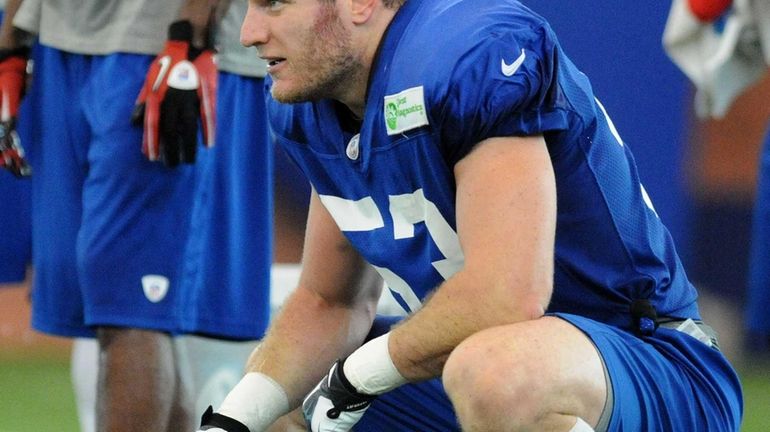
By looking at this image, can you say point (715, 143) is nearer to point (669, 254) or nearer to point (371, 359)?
point (669, 254)

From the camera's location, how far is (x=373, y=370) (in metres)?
2.31

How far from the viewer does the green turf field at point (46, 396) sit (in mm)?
4355

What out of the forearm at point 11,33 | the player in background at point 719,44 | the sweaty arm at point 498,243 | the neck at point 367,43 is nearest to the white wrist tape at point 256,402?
the sweaty arm at point 498,243

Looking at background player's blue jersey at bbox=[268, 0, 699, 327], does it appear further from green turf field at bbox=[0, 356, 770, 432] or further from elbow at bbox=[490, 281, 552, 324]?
green turf field at bbox=[0, 356, 770, 432]

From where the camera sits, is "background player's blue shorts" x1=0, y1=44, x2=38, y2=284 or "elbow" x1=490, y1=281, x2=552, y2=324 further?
"background player's blue shorts" x1=0, y1=44, x2=38, y2=284

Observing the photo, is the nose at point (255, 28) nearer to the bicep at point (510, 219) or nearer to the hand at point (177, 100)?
the bicep at point (510, 219)

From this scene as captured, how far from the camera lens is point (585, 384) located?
7.24ft

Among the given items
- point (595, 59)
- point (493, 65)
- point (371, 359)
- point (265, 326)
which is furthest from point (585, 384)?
point (595, 59)

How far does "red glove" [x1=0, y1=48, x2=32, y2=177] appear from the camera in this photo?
3217 mm

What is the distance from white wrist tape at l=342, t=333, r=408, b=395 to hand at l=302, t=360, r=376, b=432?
0.06ft

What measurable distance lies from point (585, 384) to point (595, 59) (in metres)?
2.87

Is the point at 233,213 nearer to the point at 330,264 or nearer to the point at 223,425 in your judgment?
the point at 330,264

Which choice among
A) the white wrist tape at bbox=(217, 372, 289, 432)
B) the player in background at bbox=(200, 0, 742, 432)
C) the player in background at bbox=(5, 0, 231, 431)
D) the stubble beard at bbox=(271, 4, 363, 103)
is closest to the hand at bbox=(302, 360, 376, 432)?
the player in background at bbox=(200, 0, 742, 432)

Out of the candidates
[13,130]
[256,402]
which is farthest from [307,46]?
[13,130]
